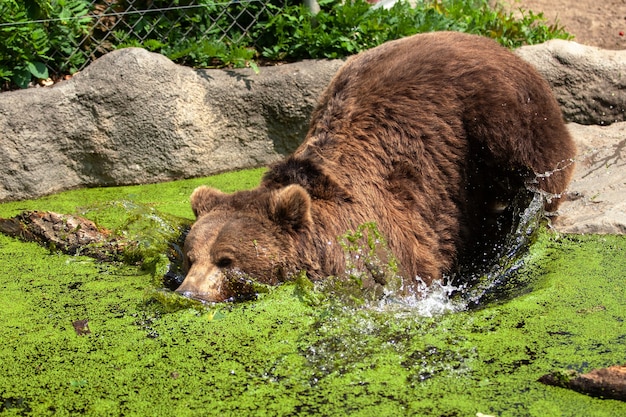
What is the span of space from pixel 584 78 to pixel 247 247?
4.81m

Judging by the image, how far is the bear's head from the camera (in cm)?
483

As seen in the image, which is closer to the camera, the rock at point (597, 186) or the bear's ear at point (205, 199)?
the bear's ear at point (205, 199)

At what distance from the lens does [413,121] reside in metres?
5.51

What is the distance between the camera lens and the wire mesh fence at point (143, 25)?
304 inches

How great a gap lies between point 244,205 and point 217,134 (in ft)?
8.91

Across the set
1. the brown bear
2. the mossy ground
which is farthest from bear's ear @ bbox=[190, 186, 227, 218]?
the mossy ground

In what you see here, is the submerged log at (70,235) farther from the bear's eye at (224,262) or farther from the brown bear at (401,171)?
the bear's eye at (224,262)

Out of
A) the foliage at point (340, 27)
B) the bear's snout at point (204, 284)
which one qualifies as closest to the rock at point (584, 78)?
the foliage at point (340, 27)

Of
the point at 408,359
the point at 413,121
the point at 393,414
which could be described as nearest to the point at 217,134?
the point at 413,121

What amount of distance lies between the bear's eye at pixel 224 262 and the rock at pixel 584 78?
14.9 feet

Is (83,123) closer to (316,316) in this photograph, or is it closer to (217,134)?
(217,134)

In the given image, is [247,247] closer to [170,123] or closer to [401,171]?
[401,171]

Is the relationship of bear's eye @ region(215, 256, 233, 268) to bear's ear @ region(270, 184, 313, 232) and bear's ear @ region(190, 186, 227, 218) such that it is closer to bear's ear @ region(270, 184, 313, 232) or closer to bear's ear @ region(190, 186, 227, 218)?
bear's ear @ region(270, 184, 313, 232)

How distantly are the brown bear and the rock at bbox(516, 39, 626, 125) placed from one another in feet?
7.29
